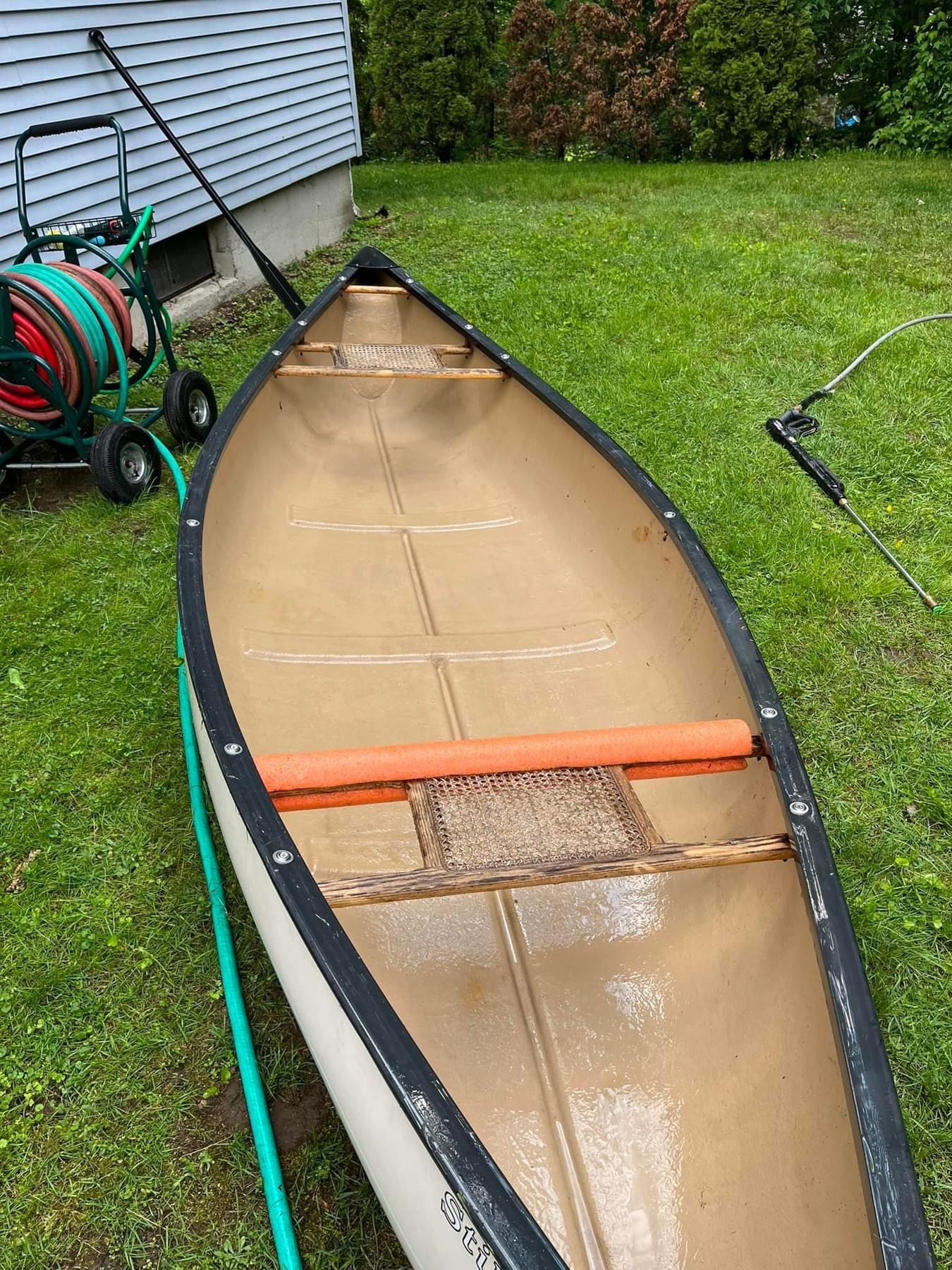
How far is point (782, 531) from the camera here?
12.8 feet

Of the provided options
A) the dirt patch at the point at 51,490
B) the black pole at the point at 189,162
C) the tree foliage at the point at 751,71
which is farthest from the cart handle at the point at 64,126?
the tree foliage at the point at 751,71

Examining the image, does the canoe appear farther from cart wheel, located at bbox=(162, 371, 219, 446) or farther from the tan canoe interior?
cart wheel, located at bbox=(162, 371, 219, 446)

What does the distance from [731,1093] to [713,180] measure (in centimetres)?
1028

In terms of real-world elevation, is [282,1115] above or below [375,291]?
below

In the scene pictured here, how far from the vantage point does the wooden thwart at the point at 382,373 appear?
3.74m

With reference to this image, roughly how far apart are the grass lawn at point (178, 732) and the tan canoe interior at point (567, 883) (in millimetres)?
402

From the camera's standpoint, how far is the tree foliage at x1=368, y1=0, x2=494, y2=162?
36.3 ft

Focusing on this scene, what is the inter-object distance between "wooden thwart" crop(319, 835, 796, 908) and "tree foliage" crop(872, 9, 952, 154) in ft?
38.6

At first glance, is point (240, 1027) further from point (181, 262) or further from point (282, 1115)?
point (181, 262)

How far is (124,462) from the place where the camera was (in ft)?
13.3

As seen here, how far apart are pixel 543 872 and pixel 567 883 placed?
50cm

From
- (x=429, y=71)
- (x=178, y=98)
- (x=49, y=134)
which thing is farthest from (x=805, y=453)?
(x=429, y=71)

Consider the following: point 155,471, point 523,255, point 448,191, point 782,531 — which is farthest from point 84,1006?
point 448,191

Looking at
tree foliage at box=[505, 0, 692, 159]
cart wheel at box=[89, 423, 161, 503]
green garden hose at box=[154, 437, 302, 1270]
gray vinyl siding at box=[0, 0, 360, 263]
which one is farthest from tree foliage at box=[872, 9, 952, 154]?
green garden hose at box=[154, 437, 302, 1270]
